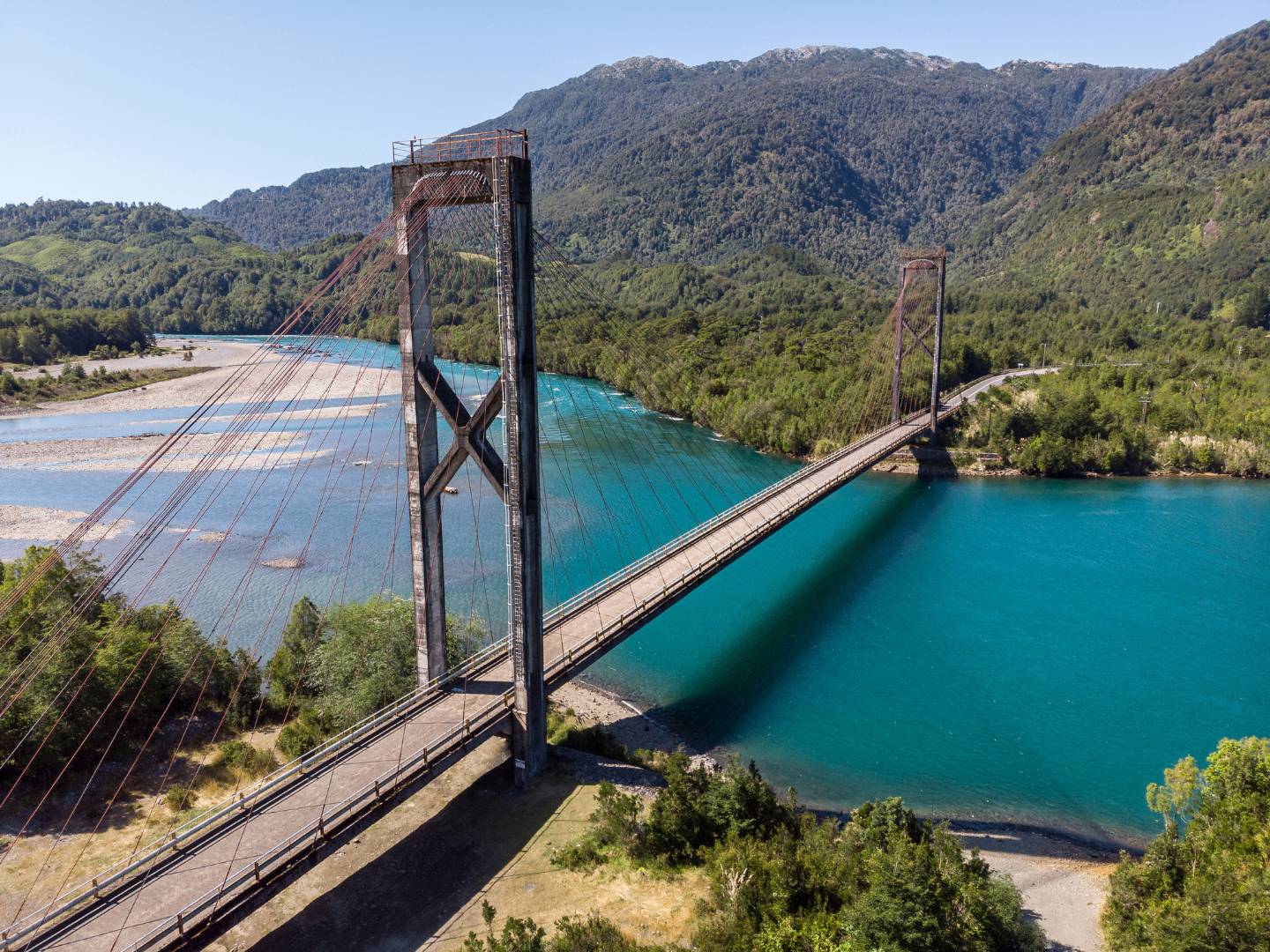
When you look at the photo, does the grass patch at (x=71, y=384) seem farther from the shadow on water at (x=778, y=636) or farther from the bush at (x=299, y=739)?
the bush at (x=299, y=739)

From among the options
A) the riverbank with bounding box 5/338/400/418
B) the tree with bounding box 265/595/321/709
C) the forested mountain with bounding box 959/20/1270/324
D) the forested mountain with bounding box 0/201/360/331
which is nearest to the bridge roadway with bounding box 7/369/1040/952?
the tree with bounding box 265/595/321/709

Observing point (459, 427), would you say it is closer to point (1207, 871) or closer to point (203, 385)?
point (1207, 871)

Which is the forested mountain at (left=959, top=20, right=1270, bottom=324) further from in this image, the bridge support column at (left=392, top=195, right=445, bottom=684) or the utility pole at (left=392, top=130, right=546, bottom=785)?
the bridge support column at (left=392, top=195, right=445, bottom=684)

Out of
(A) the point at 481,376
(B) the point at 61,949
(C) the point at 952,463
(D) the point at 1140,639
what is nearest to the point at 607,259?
(A) the point at 481,376

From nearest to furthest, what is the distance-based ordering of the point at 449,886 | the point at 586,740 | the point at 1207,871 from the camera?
the point at 449,886
the point at 1207,871
the point at 586,740

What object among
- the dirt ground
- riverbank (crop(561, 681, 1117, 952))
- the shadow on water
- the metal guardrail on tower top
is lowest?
riverbank (crop(561, 681, 1117, 952))

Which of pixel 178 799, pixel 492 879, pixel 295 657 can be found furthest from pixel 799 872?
pixel 295 657

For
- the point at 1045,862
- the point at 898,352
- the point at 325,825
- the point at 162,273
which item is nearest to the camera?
the point at 325,825
